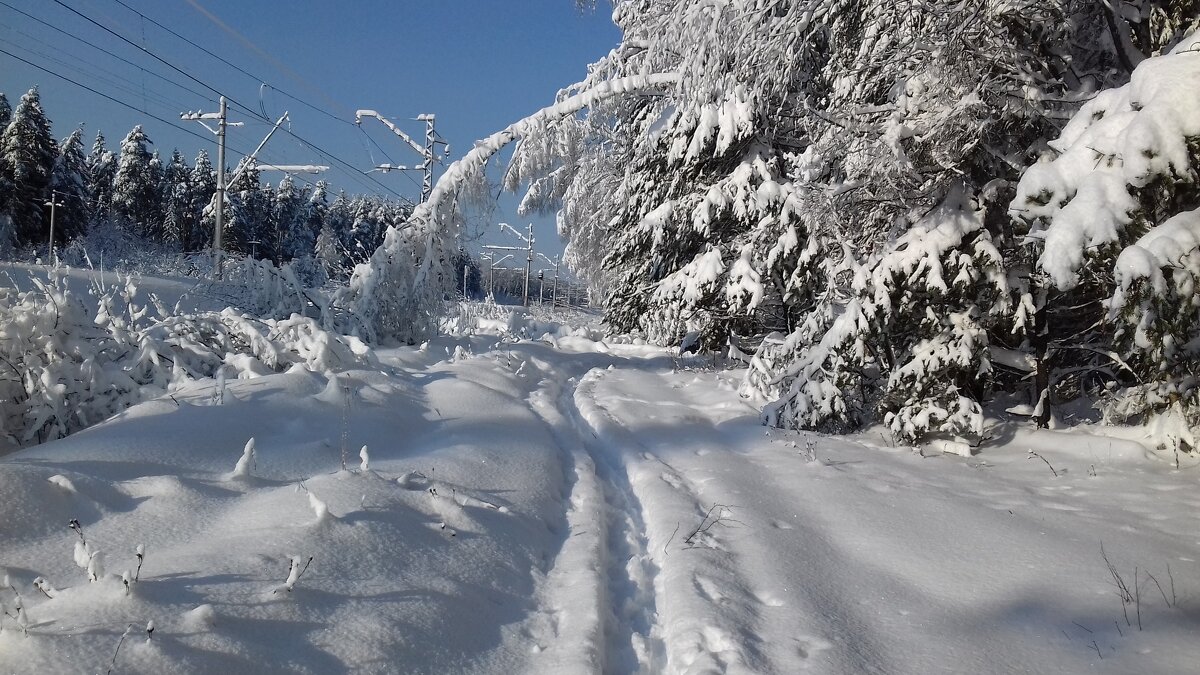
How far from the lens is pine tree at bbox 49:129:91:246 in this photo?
40.6 meters

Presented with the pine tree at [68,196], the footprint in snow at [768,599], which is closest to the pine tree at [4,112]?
the pine tree at [68,196]

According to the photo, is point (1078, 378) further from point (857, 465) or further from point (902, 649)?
point (902, 649)

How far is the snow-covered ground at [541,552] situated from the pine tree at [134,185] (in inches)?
2300

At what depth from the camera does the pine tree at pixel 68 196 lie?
133 ft

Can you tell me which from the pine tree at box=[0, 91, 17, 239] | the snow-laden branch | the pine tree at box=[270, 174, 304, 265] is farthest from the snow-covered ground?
the pine tree at box=[270, 174, 304, 265]

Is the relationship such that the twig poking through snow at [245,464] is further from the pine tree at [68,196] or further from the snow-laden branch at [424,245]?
the pine tree at [68,196]

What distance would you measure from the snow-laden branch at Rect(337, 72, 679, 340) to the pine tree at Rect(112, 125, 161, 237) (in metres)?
53.0

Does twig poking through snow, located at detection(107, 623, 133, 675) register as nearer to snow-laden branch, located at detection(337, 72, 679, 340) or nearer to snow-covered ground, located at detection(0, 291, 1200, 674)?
snow-covered ground, located at detection(0, 291, 1200, 674)

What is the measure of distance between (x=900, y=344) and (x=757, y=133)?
4.98 metres

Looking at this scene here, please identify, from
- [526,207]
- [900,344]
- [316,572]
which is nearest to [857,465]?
[900,344]

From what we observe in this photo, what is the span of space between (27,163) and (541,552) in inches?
1882

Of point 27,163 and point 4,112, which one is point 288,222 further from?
point 27,163

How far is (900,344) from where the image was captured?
6.33 m

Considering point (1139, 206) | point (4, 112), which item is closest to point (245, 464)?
point (1139, 206)
